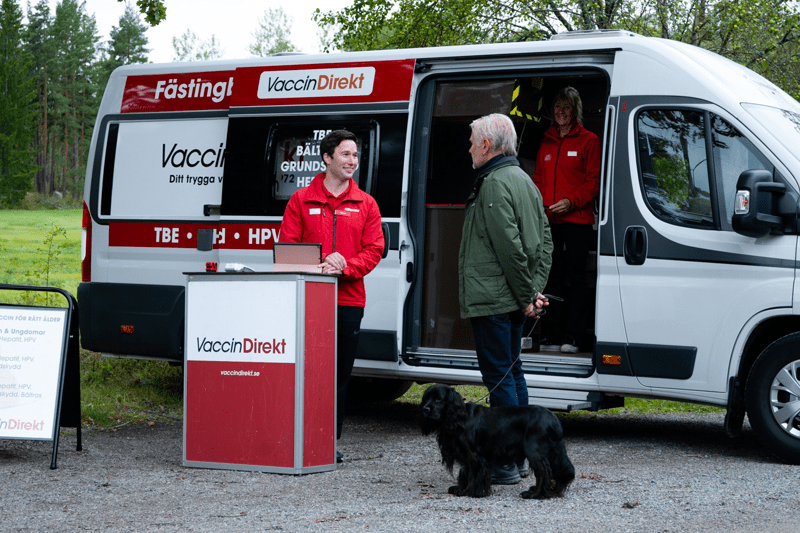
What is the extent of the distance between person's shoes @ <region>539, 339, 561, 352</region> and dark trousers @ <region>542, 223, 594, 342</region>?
0.25ft

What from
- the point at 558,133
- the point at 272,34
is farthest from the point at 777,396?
the point at 272,34

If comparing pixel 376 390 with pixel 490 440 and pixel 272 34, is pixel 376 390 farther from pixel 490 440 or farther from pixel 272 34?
pixel 272 34

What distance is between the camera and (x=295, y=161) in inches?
287

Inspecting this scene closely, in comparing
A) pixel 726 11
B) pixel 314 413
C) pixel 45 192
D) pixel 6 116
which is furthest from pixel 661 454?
pixel 45 192

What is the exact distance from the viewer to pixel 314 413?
17.7 feet

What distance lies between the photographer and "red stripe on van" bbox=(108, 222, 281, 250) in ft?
23.6

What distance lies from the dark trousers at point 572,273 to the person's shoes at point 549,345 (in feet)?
0.25

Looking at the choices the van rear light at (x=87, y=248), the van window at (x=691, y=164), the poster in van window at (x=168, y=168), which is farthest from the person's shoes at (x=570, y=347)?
the van rear light at (x=87, y=248)

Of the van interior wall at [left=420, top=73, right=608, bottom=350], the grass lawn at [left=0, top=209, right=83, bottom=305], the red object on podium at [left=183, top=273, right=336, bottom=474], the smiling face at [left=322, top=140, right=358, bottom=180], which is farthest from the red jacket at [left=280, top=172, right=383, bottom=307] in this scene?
the grass lawn at [left=0, top=209, right=83, bottom=305]

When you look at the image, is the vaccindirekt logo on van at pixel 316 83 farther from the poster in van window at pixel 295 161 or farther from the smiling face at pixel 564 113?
the smiling face at pixel 564 113

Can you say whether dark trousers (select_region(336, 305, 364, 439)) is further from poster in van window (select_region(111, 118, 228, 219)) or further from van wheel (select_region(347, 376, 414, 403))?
van wheel (select_region(347, 376, 414, 403))

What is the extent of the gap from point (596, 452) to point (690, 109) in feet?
7.58

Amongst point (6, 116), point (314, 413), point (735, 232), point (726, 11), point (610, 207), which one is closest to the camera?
point (314, 413)

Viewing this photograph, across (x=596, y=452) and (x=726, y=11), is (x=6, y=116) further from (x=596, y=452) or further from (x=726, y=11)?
(x=596, y=452)
